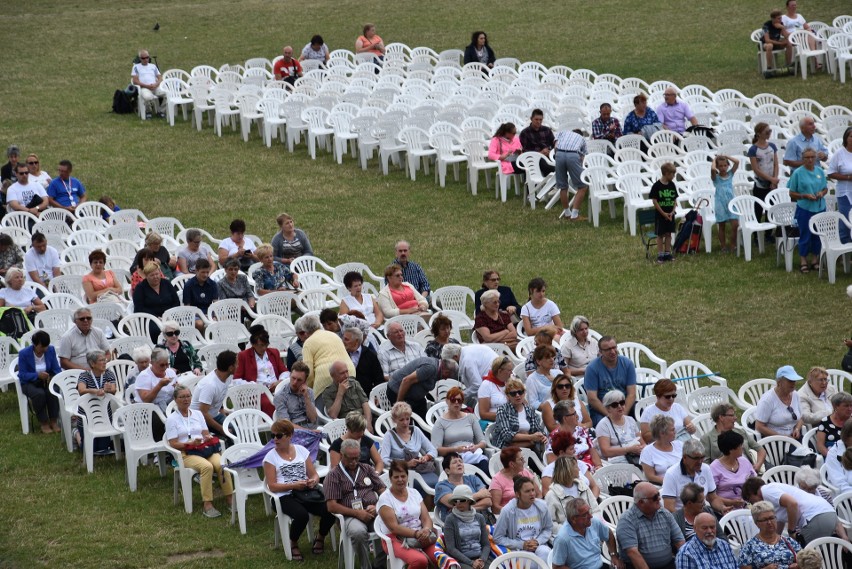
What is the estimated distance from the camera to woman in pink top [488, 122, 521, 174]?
68.3ft

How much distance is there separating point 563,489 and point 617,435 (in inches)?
53.9

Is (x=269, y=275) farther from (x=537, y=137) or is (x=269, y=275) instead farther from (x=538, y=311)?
(x=537, y=137)

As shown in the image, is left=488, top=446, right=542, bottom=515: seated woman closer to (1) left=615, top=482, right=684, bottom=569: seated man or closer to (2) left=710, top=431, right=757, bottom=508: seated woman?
(1) left=615, top=482, right=684, bottom=569: seated man

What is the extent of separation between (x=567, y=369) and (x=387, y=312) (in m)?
2.58

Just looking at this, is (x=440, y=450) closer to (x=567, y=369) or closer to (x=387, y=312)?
(x=567, y=369)

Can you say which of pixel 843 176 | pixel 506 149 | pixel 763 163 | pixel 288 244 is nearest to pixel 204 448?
pixel 288 244

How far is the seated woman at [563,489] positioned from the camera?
10609 millimetres

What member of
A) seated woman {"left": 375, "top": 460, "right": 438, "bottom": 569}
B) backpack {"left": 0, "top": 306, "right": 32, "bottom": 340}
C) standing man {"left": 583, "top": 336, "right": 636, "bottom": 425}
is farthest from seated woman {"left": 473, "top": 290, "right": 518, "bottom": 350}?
backpack {"left": 0, "top": 306, "right": 32, "bottom": 340}

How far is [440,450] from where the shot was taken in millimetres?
11727

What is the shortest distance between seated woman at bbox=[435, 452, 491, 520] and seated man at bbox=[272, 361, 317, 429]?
6.32 feet

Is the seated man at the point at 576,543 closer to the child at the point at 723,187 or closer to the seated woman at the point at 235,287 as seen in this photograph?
the seated woman at the point at 235,287

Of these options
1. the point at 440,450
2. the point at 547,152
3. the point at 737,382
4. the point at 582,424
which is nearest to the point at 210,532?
the point at 440,450

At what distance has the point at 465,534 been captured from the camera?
1034 centimetres

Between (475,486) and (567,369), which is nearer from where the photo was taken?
(475,486)
